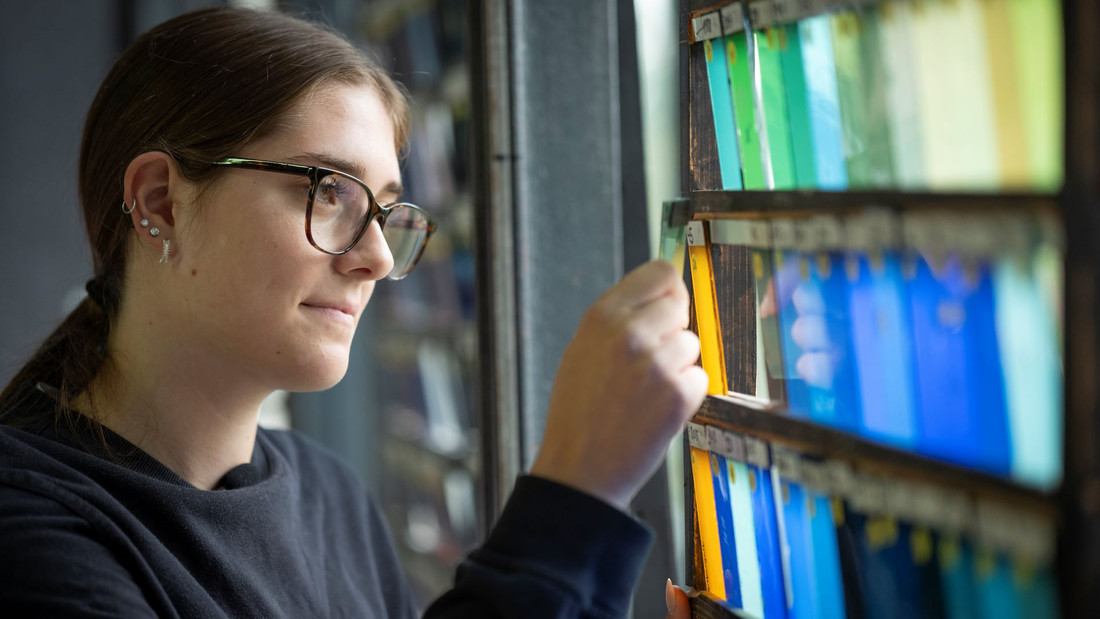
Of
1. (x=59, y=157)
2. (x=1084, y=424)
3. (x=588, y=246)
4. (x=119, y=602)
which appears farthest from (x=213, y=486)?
(x=59, y=157)

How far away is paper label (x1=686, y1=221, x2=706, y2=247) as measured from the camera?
2.66 feet

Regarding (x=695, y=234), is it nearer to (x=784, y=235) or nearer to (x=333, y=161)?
(x=784, y=235)

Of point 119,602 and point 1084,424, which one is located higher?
point 1084,424

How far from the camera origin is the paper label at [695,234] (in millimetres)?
811

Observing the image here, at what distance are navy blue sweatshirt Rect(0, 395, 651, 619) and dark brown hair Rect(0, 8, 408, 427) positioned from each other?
0.15 m

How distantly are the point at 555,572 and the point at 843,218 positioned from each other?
35cm

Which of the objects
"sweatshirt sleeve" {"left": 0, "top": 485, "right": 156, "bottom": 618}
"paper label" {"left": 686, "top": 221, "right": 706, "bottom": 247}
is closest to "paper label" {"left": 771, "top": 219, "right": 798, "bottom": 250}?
"paper label" {"left": 686, "top": 221, "right": 706, "bottom": 247}

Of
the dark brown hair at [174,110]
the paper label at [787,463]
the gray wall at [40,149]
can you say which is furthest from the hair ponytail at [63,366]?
the gray wall at [40,149]

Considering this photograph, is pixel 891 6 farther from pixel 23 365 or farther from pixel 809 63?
pixel 23 365

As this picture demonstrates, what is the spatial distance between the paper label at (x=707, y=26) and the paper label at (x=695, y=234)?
17cm

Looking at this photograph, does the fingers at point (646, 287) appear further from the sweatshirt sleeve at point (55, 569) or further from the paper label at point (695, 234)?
the sweatshirt sleeve at point (55, 569)

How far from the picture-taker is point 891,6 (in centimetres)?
60

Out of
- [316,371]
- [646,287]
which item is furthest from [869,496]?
[316,371]

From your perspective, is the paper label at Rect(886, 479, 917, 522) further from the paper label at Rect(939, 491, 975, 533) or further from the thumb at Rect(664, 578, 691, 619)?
the thumb at Rect(664, 578, 691, 619)
